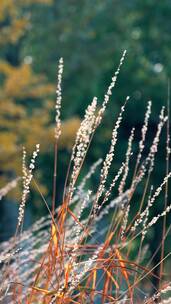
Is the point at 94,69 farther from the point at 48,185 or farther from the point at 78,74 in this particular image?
the point at 48,185

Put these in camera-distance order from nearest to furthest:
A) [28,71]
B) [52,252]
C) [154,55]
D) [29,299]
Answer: [29,299]
[52,252]
[28,71]
[154,55]

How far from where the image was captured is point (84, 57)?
18.2 metres

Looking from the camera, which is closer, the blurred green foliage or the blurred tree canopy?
the blurred tree canopy

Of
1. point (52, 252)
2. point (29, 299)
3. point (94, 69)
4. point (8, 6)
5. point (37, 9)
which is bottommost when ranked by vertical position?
point (29, 299)

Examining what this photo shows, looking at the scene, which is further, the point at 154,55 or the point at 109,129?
the point at 154,55

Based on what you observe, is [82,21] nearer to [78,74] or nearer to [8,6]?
[78,74]

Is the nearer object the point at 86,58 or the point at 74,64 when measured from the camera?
the point at 86,58

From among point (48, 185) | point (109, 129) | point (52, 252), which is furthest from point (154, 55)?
point (52, 252)

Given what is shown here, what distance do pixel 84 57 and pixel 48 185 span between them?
14.0 feet

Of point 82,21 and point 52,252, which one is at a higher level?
point 82,21

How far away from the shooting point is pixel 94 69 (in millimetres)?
18328

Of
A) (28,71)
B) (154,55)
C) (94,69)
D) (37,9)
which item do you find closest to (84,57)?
(94,69)

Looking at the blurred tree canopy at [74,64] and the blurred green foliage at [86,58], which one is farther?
the blurred green foliage at [86,58]

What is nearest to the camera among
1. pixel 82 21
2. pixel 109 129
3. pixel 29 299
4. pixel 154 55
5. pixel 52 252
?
pixel 29 299
